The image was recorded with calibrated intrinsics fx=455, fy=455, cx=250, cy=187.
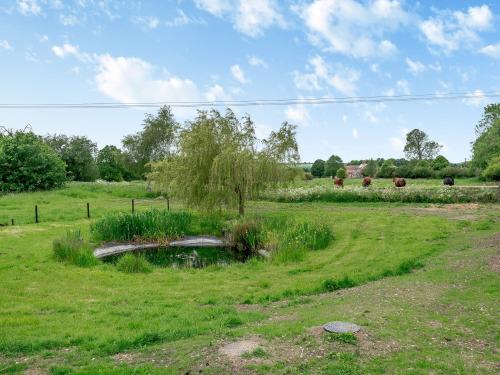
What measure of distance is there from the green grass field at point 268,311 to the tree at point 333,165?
5715cm

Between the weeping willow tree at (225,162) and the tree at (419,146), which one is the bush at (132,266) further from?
the tree at (419,146)

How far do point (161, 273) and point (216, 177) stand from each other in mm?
7786

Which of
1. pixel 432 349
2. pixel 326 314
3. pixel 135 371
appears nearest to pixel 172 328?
pixel 135 371

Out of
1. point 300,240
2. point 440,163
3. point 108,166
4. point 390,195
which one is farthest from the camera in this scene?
point 108,166

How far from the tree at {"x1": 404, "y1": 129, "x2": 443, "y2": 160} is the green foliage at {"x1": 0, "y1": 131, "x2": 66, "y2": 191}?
53495 millimetres

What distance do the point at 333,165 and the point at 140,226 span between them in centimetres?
5896

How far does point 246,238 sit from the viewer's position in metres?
18.2

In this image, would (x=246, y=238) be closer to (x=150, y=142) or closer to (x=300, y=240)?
(x=300, y=240)

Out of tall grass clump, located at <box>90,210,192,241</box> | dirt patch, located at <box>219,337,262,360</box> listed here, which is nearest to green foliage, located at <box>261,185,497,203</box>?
tall grass clump, located at <box>90,210,192,241</box>

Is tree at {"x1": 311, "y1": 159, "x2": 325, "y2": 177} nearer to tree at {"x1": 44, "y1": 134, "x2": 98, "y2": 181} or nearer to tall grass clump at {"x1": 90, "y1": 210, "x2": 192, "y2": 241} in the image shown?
tree at {"x1": 44, "y1": 134, "x2": 98, "y2": 181}

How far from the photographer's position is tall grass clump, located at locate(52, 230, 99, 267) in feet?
45.3

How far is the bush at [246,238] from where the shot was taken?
17656 millimetres

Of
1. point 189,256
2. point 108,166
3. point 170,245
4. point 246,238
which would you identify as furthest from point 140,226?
point 108,166

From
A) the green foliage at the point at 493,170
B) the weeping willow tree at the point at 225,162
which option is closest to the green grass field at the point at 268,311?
the weeping willow tree at the point at 225,162
